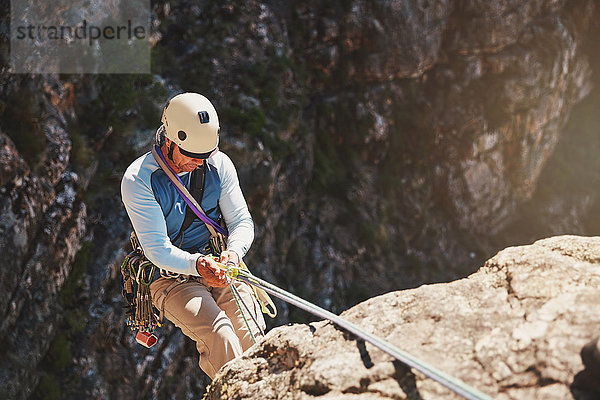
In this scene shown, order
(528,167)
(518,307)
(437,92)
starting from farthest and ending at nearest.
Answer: (528,167) < (437,92) < (518,307)

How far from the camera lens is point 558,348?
7.98 feet

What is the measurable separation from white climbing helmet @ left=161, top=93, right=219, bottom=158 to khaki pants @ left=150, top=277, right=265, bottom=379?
1.07m

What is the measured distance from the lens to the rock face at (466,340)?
2.44 meters

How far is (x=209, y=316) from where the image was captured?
3.90 metres

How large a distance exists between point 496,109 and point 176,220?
2306 centimetres

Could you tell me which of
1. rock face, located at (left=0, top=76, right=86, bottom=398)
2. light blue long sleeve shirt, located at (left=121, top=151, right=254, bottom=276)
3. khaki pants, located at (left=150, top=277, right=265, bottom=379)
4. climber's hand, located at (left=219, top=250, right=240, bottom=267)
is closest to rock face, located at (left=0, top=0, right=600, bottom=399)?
rock face, located at (left=0, top=76, right=86, bottom=398)

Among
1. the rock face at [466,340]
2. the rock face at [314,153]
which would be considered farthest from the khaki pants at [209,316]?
the rock face at [314,153]

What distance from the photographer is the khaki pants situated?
379 cm

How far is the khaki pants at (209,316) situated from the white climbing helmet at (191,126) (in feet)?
3.51

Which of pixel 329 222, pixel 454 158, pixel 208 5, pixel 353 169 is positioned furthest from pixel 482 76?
pixel 208 5

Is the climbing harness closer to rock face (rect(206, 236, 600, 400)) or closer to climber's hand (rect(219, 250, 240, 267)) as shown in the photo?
rock face (rect(206, 236, 600, 400))

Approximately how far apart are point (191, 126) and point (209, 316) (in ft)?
4.47

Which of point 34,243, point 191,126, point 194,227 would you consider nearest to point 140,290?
point 194,227

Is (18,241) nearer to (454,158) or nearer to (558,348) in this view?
(558,348)
